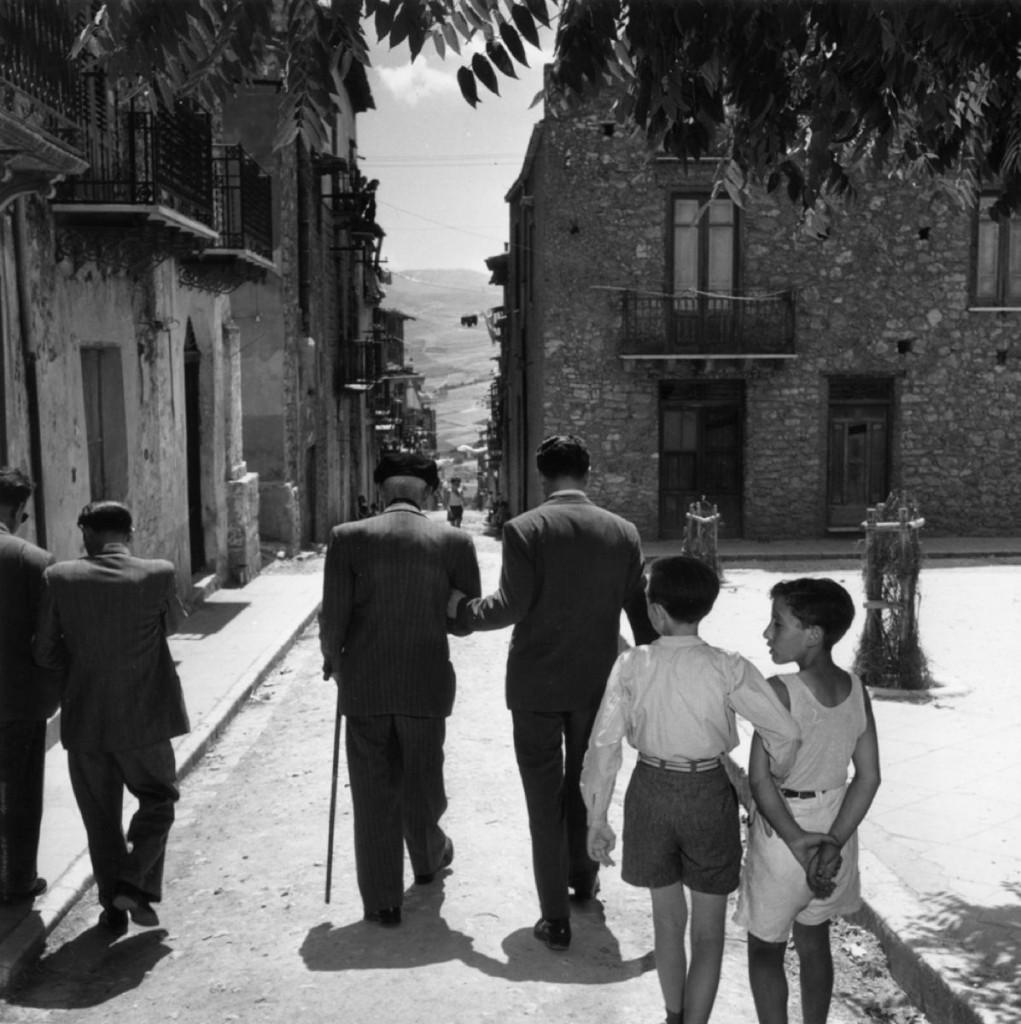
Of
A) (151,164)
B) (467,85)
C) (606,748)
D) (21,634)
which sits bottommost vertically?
(606,748)

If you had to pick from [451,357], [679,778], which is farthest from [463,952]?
[451,357]

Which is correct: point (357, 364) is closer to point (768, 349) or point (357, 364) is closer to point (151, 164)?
point (768, 349)

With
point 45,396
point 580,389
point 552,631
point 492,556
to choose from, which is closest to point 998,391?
point 580,389

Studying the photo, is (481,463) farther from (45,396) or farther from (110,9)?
(110,9)

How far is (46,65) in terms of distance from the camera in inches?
294

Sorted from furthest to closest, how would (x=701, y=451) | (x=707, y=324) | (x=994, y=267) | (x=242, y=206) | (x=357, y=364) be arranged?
1. (x=357, y=364)
2. (x=701, y=451)
3. (x=994, y=267)
4. (x=707, y=324)
5. (x=242, y=206)

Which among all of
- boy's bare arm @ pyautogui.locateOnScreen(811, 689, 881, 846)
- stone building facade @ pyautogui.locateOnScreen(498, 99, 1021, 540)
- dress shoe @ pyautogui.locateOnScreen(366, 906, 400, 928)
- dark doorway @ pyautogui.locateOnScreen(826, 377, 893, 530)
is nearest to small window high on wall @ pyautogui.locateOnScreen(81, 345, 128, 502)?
dress shoe @ pyautogui.locateOnScreen(366, 906, 400, 928)

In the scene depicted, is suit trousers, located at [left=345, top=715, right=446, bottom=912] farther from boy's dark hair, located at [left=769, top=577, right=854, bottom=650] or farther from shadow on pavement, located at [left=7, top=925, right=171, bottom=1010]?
boy's dark hair, located at [left=769, top=577, right=854, bottom=650]

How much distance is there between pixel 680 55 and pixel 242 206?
10059mm

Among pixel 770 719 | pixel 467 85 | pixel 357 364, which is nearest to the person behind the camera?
pixel 770 719

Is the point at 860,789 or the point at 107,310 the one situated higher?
the point at 107,310

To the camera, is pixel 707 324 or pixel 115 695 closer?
pixel 115 695

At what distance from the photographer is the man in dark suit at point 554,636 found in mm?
4926

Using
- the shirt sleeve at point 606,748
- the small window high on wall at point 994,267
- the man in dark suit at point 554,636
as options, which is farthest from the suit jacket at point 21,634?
the small window high on wall at point 994,267
